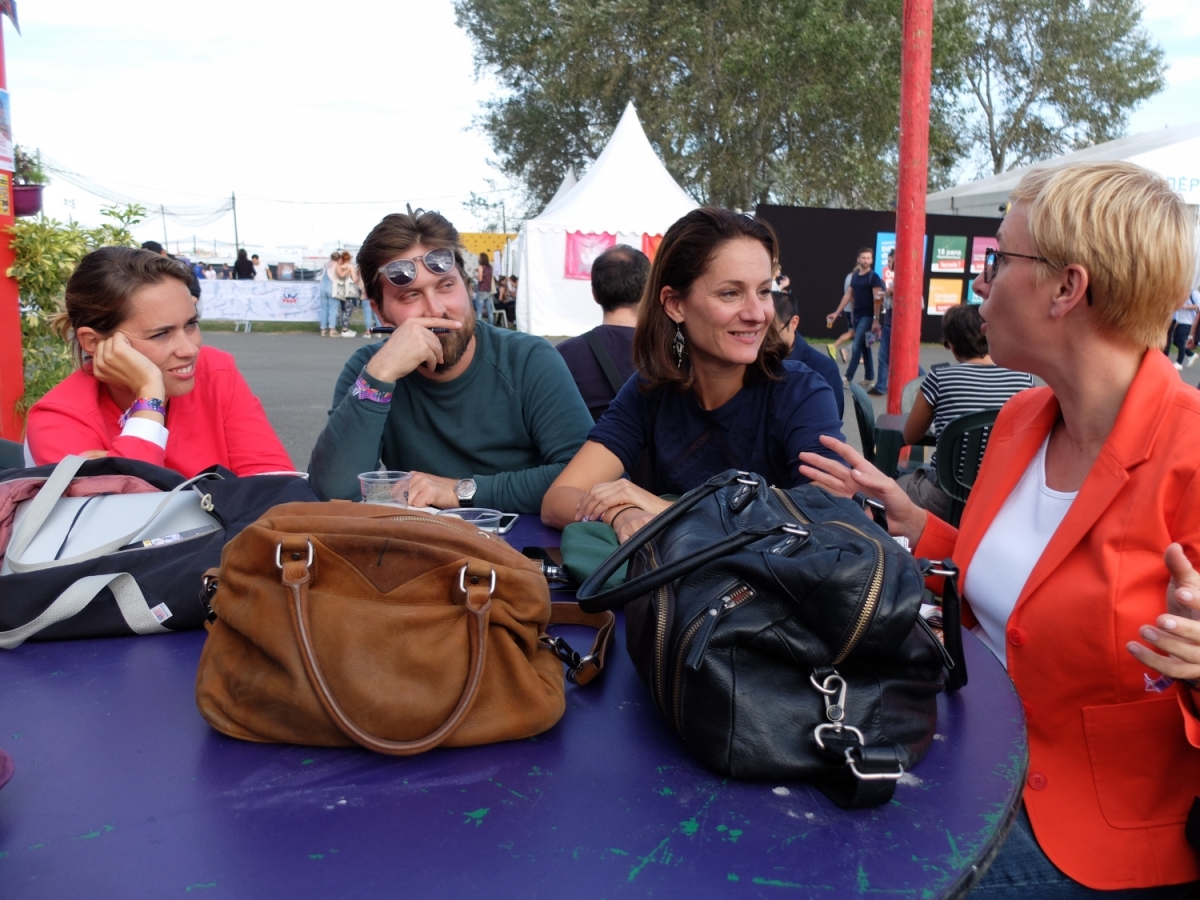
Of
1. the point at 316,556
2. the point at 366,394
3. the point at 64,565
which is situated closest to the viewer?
the point at 316,556

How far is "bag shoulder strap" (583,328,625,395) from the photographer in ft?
14.7

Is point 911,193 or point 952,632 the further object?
point 911,193

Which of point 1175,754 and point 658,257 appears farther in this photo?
point 658,257

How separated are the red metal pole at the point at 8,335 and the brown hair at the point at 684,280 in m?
3.95

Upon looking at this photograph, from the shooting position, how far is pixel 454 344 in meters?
2.96

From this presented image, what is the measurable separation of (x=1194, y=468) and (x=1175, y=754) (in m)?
0.48

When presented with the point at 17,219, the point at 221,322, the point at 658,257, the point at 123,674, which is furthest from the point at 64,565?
the point at 221,322

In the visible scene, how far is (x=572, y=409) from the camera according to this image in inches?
120

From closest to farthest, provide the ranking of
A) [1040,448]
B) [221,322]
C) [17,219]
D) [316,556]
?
[316,556] → [1040,448] → [17,219] → [221,322]

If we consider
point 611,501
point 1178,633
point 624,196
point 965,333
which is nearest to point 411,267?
point 611,501

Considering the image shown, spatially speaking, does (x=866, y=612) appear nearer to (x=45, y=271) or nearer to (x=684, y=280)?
(x=684, y=280)

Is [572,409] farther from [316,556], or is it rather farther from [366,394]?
[316,556]

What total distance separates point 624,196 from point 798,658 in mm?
19168

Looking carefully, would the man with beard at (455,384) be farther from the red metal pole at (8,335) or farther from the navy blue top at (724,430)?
the red metal pole at (8,335)
